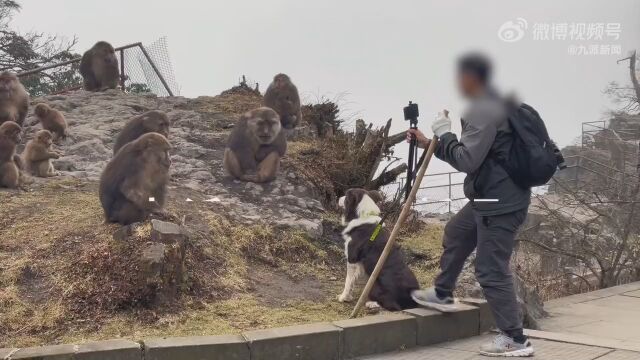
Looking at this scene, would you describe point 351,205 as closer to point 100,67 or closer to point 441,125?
point 441,125

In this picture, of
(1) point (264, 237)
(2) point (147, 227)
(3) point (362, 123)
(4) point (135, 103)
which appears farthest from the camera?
(4) point (135, 103)

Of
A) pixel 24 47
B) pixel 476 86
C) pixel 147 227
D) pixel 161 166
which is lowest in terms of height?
pixel 147 227

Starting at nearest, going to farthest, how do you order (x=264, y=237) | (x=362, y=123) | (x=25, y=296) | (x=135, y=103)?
(x=25, y=296), (x=264, y=237), (x=362, y=123), (x=135, y=103)

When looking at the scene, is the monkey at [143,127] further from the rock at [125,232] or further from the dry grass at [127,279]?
the rock at [125,232]

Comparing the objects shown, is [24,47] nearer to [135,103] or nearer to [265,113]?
[135,103]

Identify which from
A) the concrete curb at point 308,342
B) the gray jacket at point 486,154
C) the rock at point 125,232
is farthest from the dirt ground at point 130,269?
the gray jacket at point 486,154

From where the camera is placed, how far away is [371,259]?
620 centimetres

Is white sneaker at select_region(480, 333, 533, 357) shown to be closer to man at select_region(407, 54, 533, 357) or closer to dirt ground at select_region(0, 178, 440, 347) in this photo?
man at select_region(407, 54, 533, 357)

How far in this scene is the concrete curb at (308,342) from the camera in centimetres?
436

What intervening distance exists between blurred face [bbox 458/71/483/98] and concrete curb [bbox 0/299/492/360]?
1.99 meters

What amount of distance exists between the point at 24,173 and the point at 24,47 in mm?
18505

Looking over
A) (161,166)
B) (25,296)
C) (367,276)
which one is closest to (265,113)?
(161,166)

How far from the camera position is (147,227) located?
6.21 meters

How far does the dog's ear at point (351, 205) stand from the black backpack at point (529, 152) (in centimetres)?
216
